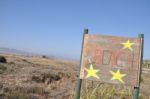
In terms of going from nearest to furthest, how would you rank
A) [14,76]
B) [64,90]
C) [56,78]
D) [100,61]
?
1. [100,61]
2. [64,90]
3. [14,76]
4. [56,78]

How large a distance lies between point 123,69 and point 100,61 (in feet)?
1.72

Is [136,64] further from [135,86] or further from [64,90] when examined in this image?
[64,90]

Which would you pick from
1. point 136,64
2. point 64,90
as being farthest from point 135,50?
point 64,90

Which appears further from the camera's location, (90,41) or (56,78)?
(56,78)

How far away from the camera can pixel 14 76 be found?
39.1 ft

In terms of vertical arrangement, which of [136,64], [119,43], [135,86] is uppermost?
[119,43]

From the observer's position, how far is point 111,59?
5621 mm

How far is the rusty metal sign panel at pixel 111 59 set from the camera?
214 inches

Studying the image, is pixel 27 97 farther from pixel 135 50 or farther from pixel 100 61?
pixel 135 50

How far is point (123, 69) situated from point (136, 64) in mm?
273

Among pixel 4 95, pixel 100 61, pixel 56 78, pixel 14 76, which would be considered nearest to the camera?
pixel 100 61

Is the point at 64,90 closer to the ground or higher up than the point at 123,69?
closer to the ground

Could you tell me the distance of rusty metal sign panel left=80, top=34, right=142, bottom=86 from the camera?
5.45m

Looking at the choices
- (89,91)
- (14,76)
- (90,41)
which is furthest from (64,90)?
(90,41)
